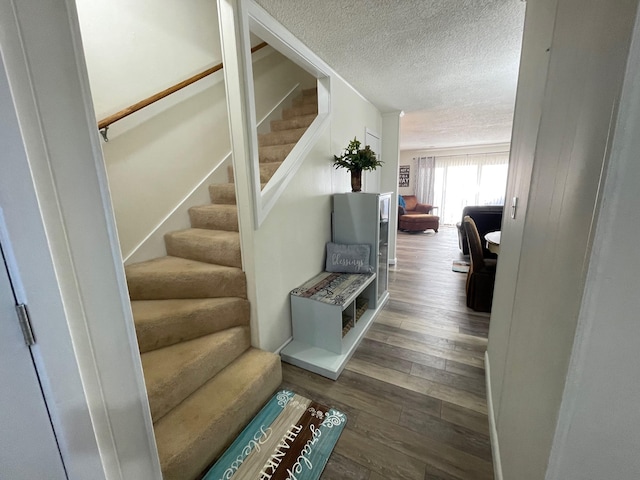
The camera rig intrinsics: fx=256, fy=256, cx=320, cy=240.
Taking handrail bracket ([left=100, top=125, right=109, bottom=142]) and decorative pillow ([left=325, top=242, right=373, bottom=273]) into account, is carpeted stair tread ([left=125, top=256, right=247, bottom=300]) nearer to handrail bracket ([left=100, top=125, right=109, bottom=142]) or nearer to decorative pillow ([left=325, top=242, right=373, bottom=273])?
handrail bracket ([left=100, top=125, right=109, bottom=142])

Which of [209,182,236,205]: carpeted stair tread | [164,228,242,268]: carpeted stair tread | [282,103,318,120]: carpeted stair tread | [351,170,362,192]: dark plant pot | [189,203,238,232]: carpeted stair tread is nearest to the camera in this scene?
[164,228,242,268]: carpeted stair tread

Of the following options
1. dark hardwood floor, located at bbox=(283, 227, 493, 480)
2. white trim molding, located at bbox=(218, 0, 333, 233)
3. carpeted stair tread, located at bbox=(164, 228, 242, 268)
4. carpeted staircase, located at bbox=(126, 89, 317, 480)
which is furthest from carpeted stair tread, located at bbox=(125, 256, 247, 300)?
dark hardwood floor, located at bbox=(283, 227, 493, 480)

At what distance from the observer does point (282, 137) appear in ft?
9.43

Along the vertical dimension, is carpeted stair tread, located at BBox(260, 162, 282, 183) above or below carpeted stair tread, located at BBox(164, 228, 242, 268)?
above

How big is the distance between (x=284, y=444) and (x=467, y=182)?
8.59 m

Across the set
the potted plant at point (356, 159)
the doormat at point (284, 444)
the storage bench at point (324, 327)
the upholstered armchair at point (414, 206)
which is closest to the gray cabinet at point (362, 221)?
the potted plant at point (356, 159)

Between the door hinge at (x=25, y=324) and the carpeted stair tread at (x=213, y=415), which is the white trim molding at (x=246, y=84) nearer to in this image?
the carpeted stair tread at (x=213, y=415)

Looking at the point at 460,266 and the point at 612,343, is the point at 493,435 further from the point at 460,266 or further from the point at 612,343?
the point at 460,266

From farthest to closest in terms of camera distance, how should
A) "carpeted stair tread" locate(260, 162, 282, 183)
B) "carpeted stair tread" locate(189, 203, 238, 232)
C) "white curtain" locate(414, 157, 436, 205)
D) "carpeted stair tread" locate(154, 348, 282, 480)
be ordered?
"white curtain" locate(414, 157, 436, 205) < "carpeted stair tread" locate(260, 162, 282, 183) < "carpeted stair tread" locate(189, 203, 238, 232) < "carpeted stair tread" locate(154, 348, 282, 480)

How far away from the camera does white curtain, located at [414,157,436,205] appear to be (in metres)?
8.23

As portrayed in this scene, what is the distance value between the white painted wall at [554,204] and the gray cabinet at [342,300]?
109 cm

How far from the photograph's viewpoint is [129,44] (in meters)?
2.02

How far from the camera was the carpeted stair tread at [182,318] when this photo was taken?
1495 millimetres

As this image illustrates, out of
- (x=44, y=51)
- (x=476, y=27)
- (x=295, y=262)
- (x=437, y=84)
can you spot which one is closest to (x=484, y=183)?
(x=437, y=84)
